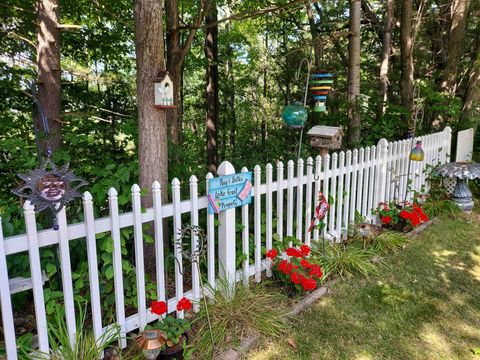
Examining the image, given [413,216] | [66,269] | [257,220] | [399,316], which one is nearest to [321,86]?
[257,220]

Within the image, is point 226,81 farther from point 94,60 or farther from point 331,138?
point 331,138

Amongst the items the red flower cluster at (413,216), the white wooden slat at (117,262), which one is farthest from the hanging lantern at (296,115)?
the white wooden slat at (117,262)

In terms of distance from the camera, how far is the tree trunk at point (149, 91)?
8.53 feet

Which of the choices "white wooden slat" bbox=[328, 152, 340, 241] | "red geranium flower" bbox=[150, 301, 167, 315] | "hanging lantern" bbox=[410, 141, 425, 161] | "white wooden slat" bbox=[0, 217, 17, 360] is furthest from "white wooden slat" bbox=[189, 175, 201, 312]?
"hanging lantern" bbox=[410, 141, 425, 161]

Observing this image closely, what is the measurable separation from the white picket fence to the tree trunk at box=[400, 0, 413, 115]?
186 cm

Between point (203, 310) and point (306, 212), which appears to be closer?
point (203, 310)

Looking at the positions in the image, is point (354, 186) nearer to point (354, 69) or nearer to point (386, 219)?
point (386, 219)

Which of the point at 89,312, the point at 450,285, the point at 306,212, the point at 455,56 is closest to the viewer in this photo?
the point at 89,312

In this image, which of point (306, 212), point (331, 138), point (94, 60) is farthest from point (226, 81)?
point (306, 212)

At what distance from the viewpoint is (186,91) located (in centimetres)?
1145

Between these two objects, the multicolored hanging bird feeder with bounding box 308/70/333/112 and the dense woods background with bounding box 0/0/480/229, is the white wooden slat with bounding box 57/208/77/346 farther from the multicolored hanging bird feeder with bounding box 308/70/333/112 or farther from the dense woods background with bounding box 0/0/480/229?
the multicolored hanging bird feeder with bounding box 308/70/333/112

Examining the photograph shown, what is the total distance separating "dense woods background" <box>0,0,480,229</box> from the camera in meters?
2.83

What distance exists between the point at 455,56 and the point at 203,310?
7.79m

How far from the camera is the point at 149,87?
2631 mm
